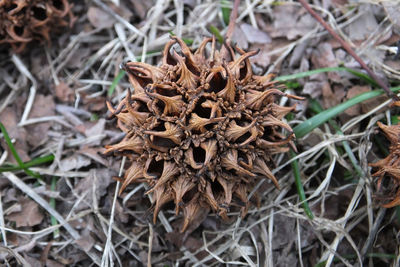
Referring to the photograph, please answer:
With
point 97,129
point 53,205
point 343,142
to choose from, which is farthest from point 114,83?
point 343,142

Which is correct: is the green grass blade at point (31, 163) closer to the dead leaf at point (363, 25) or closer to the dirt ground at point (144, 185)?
the dirt ground at point (144, 185)

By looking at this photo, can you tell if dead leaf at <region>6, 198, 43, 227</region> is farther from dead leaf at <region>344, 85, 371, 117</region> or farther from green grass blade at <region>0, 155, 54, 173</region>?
dead leaf at <region>344, 85, 371, 117</region>

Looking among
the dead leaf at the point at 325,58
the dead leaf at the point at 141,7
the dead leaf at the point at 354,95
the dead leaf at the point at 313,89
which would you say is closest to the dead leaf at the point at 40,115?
the dead leaf at the point at 141,7

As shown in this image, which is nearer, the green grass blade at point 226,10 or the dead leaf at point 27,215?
the dead leaf at point 27,215

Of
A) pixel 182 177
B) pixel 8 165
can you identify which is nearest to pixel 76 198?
pixel 8 165

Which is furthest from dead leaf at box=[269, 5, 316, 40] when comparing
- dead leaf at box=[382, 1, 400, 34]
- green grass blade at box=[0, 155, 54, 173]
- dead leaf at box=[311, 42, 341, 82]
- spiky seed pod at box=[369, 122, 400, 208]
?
green grass blade at box=[0, 155, 54, 173]

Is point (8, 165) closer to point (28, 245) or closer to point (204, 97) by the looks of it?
point (28, 245)
